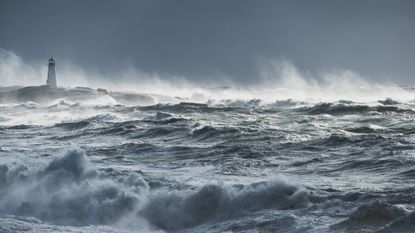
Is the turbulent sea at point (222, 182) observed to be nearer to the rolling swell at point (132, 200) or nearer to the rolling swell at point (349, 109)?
the rolling swell at point (132, 200)

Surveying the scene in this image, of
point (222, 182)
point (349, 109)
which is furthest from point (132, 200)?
point (349, 109)

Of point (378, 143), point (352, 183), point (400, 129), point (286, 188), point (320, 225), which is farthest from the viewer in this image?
point (400, 129)

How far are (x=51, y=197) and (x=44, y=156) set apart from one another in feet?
20.5

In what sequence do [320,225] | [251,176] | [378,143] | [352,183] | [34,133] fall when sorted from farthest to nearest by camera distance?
[34,133] → [378,143] → [251,176] → [352,183] → [320,225]

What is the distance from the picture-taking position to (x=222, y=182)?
36.4ft

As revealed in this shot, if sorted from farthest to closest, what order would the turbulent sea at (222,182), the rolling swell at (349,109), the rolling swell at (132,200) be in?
→ the rolling swell at (349,109), the rolling swell at (132,200), the turbulent sea at (222,182)

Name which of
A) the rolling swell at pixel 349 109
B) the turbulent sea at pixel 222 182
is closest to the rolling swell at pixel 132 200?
the turbulent sea at pixel 222 182

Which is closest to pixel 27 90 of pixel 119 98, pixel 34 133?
pixel 119 98

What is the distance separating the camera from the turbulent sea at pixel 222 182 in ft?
30.2

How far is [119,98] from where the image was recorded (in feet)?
252

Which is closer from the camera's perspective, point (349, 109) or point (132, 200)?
point (132, 200)

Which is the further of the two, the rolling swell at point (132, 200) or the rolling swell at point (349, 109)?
the rolling swell at point (349, 109)

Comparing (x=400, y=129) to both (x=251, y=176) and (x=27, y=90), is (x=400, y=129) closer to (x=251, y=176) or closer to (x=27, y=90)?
(x=251, y=176)

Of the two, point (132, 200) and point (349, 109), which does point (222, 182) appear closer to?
point (132, 200)
